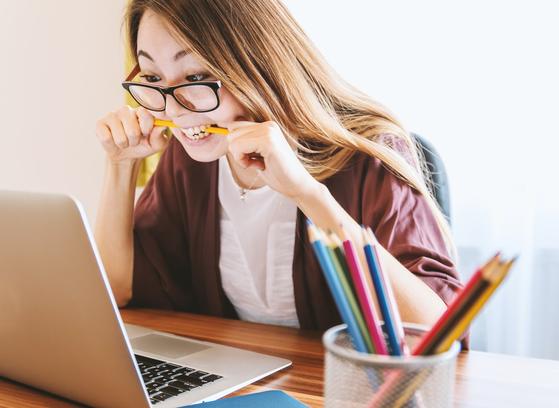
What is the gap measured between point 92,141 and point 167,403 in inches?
82.5

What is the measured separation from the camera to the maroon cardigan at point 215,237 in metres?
1.03

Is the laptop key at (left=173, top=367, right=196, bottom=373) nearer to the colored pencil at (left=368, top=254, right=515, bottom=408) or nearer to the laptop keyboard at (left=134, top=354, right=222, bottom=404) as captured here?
the laptop keyboard at (left=134, top=354, right=222, bottom=404)

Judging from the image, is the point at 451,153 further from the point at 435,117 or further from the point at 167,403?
the point at 167,403

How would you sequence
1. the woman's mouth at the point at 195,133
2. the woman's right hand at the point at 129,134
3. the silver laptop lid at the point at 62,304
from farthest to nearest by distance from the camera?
the woman's right hand at the point at 129,134
the woman's mouth at the point at 195,133
the silver laptop lid at the point at 62,304

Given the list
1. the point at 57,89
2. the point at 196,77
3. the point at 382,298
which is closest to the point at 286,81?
the point at 196,77

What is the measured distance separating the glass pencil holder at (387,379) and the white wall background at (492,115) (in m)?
1.46

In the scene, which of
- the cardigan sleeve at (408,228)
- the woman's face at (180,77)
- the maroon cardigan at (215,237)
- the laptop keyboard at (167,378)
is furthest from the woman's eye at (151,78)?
the laptop keyboard at (167,378)

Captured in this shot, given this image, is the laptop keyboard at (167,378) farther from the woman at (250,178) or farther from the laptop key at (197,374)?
the woman at (250,178)

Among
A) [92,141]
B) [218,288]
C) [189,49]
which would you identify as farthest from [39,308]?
[92,141]

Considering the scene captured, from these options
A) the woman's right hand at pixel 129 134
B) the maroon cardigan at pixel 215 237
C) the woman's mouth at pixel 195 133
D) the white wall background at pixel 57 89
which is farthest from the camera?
the white wall background at pixel 57 89

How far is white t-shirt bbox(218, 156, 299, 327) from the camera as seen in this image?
4.03ft

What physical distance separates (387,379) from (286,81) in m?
0.75

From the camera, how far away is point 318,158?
46.0 inches

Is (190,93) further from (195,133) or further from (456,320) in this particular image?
(456,320)
